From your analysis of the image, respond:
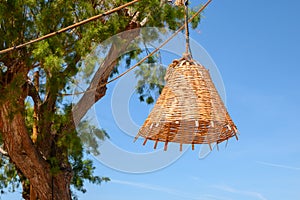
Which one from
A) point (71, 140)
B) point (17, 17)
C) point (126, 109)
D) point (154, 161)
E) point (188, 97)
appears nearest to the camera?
point (188, 97)

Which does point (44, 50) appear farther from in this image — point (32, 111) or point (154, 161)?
point (32, 111)

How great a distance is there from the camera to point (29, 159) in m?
3.65

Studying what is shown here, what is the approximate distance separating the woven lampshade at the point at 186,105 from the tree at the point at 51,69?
1.37 meters

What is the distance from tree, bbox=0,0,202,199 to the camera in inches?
119

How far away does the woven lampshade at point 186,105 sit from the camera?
4.76 feet

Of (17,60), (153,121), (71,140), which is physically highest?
(17,60)

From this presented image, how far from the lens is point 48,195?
12.1 ft

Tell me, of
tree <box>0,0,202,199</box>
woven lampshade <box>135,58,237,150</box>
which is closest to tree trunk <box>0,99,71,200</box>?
tree <box>0,0,202,199</box>

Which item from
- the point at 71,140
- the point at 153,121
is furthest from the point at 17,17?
the point at 153,121

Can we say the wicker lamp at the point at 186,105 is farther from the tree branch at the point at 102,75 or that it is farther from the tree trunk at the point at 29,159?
the tree trunk at the point at 29,159

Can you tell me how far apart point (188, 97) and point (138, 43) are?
234 cm

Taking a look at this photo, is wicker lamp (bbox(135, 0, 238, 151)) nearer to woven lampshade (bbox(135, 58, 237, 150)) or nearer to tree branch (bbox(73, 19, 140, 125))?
woven lampshade (bbox(135, 58, 237, 150))

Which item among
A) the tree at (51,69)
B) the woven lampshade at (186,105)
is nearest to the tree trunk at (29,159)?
the tree at (51,69)

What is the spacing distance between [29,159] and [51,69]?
1.13 metres
